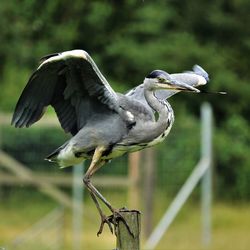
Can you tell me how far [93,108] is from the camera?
6.49 meters

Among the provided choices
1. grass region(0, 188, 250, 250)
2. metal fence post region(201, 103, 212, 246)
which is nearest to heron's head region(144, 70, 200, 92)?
grass region(0, 188, 250, 250)

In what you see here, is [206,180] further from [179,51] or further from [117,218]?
[117,218]

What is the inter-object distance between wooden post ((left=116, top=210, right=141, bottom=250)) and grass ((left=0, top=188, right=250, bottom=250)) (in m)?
7.48

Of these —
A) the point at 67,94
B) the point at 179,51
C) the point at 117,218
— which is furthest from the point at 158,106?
the point at 179,51

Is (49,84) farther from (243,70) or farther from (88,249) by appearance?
(243,70)

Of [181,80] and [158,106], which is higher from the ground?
[181,80]

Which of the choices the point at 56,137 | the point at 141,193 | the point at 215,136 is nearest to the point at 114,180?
the point at 141,193

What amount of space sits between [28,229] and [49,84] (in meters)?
8.55

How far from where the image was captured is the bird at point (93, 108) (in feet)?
20.3

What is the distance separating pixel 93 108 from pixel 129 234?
138cm

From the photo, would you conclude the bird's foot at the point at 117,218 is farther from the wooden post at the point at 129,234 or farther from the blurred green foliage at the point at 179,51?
the blurred green foliage at the point at 179,51

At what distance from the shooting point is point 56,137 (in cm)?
1502

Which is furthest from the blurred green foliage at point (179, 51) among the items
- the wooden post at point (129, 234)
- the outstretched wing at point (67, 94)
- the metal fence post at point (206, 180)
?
the wooden post at point (129, 234)

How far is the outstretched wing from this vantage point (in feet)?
20.6
